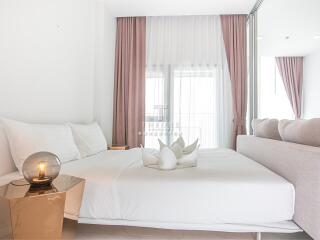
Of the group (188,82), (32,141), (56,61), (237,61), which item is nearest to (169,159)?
(32,141)

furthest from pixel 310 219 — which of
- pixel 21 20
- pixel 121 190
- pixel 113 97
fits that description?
pixel 113 97

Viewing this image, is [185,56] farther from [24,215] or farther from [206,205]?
[24,215]

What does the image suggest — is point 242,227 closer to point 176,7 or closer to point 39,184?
point 39,184

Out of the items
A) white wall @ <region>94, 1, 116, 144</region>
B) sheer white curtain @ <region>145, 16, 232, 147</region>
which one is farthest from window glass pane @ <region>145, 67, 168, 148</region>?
white wall @ <region>94, 1, 116, 144</region>

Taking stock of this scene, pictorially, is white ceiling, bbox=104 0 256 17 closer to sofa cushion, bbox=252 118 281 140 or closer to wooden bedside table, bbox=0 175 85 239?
sofa cushion, bbox=252 118 281 140

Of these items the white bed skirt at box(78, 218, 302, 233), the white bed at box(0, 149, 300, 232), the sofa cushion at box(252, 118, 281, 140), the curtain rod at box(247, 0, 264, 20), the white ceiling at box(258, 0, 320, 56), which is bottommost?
the white bed skirt at box(78, 218, 302, 233)

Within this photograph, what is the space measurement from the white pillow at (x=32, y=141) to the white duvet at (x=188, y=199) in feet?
1.74

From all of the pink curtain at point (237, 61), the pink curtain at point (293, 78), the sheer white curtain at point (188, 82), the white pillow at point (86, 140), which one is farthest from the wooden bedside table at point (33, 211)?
the pink curtain at point (237, 61)

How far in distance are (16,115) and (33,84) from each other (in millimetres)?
367

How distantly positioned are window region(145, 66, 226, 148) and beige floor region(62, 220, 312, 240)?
8.01 feet

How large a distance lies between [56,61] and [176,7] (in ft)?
6.84

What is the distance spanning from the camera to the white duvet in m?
1.41

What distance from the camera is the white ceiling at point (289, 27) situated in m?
2.35

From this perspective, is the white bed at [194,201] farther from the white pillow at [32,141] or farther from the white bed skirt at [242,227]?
the white pillow at [32,141]
